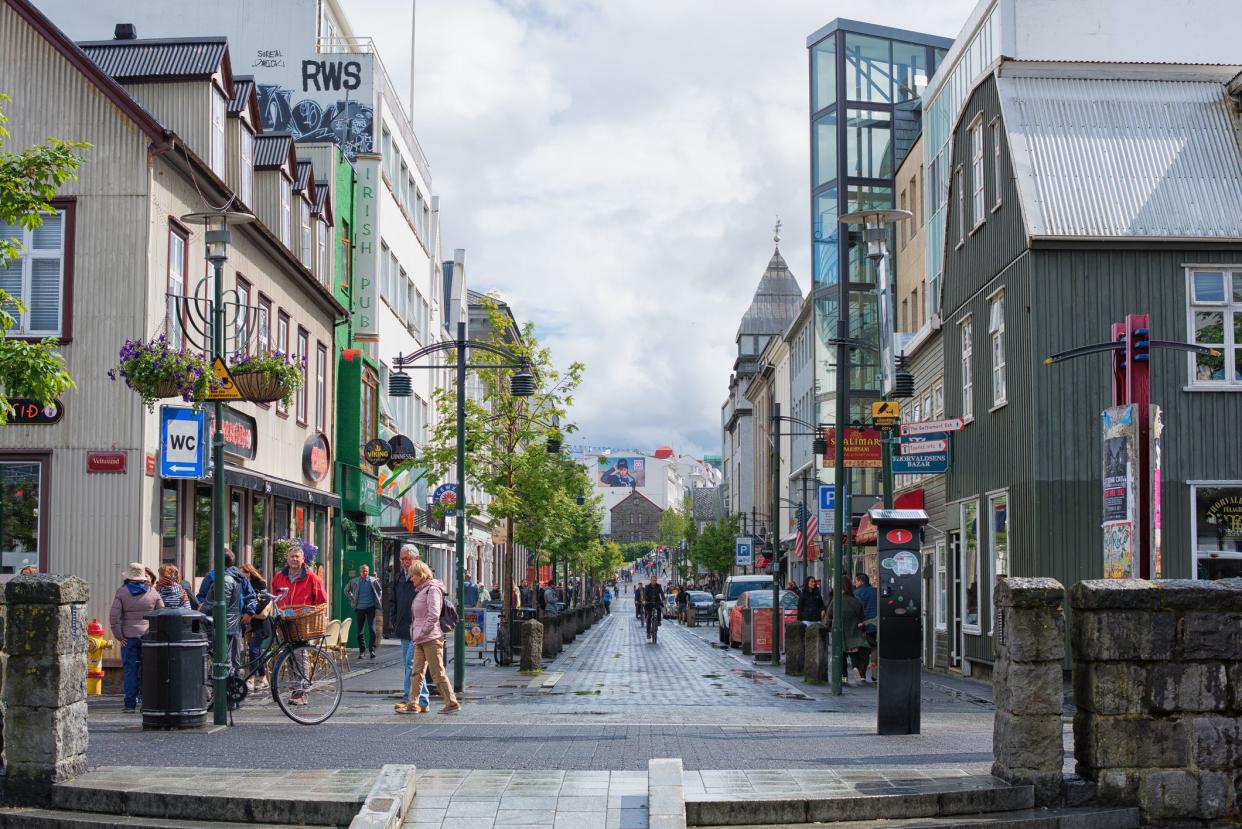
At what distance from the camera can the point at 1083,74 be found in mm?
26406

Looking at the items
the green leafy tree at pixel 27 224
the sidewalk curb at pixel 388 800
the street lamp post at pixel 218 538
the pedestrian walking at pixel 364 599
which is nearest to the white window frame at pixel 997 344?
the pedestrian walking at pixel 364 599

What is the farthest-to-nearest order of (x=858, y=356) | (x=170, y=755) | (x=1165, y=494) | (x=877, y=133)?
1. (x=858, y=356)
2. (x=877, y=133)
3. (x=1165, y=494)
4. (x=170, y=755)

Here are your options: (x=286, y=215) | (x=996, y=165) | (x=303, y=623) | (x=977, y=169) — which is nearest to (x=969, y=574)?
(x=977, y=169)

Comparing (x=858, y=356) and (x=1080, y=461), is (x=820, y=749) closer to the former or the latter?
(x=1080, y=461)

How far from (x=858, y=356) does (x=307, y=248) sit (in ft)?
101

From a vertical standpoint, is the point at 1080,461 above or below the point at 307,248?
below

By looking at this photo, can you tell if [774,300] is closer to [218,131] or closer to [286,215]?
[286,215]

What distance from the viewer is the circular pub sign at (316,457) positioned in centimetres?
3256

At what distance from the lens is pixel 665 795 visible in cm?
998

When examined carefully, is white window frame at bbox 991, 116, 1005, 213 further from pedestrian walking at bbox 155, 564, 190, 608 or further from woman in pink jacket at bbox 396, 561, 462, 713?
pedestrian walking at bbox 155, 564, 190, 608

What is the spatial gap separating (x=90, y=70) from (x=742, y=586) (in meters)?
30.9

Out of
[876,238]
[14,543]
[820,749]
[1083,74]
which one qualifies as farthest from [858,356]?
[820,749]

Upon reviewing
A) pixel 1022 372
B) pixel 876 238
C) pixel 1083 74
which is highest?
pixel 1083 74

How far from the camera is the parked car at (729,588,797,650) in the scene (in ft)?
125
